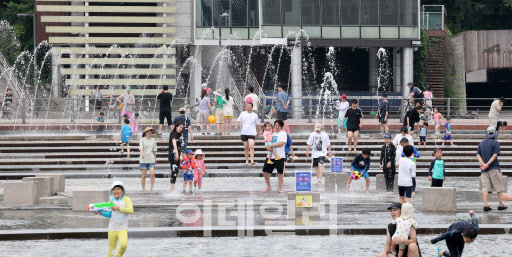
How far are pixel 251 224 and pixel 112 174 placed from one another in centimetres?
991

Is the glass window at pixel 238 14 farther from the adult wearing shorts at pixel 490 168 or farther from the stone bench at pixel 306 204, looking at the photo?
the adult wearing shorts at pixel 490 168

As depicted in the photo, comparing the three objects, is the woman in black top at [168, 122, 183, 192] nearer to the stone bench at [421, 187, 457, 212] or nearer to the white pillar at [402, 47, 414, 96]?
the stone bench at [421, 187, 457, 212]

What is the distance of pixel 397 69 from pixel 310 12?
636 centimetres

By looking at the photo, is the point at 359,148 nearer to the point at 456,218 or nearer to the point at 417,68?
the point at 456,218

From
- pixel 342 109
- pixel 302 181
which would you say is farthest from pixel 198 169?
pixel 342 109

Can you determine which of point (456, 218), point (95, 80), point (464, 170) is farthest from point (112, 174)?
point (95, 80)

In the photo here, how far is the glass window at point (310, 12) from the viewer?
50.2 meters

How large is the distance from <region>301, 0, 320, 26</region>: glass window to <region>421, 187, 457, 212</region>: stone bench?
34.4 meters

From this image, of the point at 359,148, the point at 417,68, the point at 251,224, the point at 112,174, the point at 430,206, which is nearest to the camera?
the point at 251,224

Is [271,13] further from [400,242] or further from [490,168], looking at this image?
[400,242]

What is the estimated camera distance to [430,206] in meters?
16.4

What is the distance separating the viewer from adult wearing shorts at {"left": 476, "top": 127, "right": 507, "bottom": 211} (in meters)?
16.3

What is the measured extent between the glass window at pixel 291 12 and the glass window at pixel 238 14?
333 cm

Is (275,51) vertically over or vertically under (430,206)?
over
